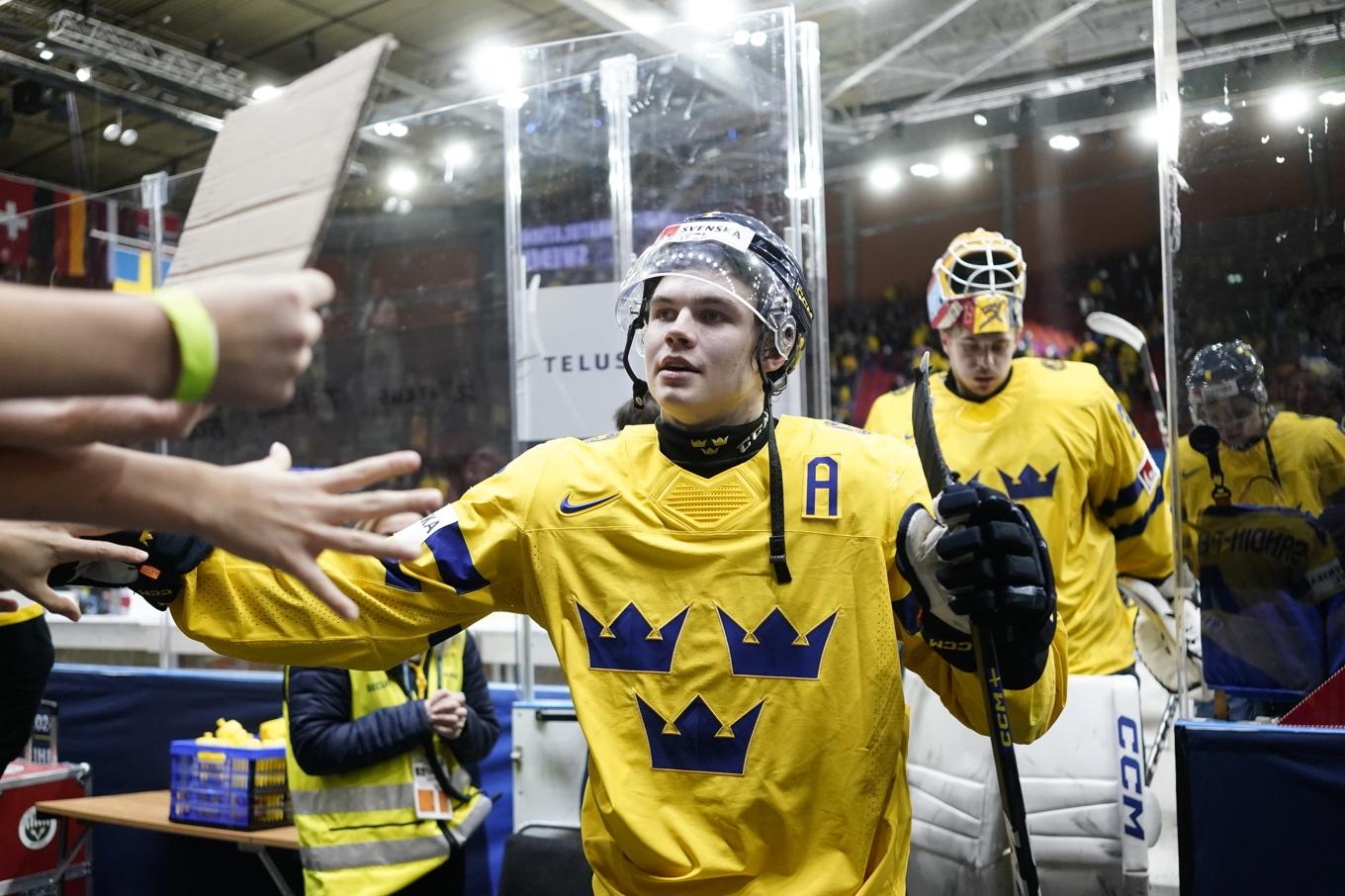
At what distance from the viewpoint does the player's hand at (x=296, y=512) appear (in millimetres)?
1243

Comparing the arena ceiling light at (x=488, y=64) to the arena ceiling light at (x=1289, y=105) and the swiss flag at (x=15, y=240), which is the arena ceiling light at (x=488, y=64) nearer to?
the swiss flag at (x=15, y=240)

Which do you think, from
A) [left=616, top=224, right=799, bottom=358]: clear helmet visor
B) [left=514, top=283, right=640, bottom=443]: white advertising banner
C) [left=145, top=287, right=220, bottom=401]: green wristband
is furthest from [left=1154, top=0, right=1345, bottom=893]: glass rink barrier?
[left=145, top=287, right=220, bottom=401]: green wristband

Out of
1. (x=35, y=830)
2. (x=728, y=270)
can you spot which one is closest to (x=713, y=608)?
(x=728, y=270)

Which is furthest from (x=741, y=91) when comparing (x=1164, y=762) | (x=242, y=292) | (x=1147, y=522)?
(x=1164, y=762)

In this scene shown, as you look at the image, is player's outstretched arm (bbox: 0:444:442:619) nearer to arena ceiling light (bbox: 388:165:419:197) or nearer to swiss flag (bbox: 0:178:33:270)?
arena ceiling light (bbox: 388:165:419:197)

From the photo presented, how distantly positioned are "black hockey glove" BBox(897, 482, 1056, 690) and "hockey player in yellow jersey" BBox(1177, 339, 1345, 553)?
101 cm

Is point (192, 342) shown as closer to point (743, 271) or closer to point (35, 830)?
point (743, 271)

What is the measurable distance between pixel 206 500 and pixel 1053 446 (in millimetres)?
3029

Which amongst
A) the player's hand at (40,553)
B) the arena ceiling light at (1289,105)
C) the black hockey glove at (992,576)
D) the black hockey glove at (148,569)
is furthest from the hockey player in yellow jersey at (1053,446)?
the player's hand at (40,553)

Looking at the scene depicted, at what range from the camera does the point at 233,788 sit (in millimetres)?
4121

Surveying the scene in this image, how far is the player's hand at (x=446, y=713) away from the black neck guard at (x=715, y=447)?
1.66 meters

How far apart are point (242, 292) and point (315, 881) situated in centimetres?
289

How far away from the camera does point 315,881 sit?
3.56 meters

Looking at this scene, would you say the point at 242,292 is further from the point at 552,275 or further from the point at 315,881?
the point at 552,275
